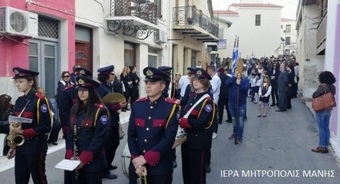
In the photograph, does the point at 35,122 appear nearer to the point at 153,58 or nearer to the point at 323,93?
the point at 323,93

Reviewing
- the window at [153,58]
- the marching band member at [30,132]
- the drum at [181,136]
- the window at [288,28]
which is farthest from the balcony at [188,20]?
the window at [288,28]

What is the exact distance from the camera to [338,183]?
6484 mm

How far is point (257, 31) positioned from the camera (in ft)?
191

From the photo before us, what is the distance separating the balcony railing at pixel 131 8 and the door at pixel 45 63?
11.8 feet

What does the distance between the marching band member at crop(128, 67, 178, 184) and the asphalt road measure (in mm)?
2379

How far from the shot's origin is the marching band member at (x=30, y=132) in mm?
4668

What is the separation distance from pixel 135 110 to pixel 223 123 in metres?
8.66

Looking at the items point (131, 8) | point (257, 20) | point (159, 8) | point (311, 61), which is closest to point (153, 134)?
point (131, 8)

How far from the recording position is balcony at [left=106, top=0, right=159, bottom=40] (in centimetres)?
1433

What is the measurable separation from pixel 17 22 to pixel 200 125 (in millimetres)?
5838

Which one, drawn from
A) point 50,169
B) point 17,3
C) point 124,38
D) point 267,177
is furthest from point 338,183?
point 124,38

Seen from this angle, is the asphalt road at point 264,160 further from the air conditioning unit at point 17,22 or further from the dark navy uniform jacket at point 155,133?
the air conditioning unit at point 17,22

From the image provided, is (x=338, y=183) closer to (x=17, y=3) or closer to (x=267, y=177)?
(x=267, y=177)

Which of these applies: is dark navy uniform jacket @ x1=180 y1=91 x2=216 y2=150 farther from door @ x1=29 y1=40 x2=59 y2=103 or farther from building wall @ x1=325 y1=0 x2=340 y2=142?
door @ x1=29 y1=40 x2=59 y2=103
